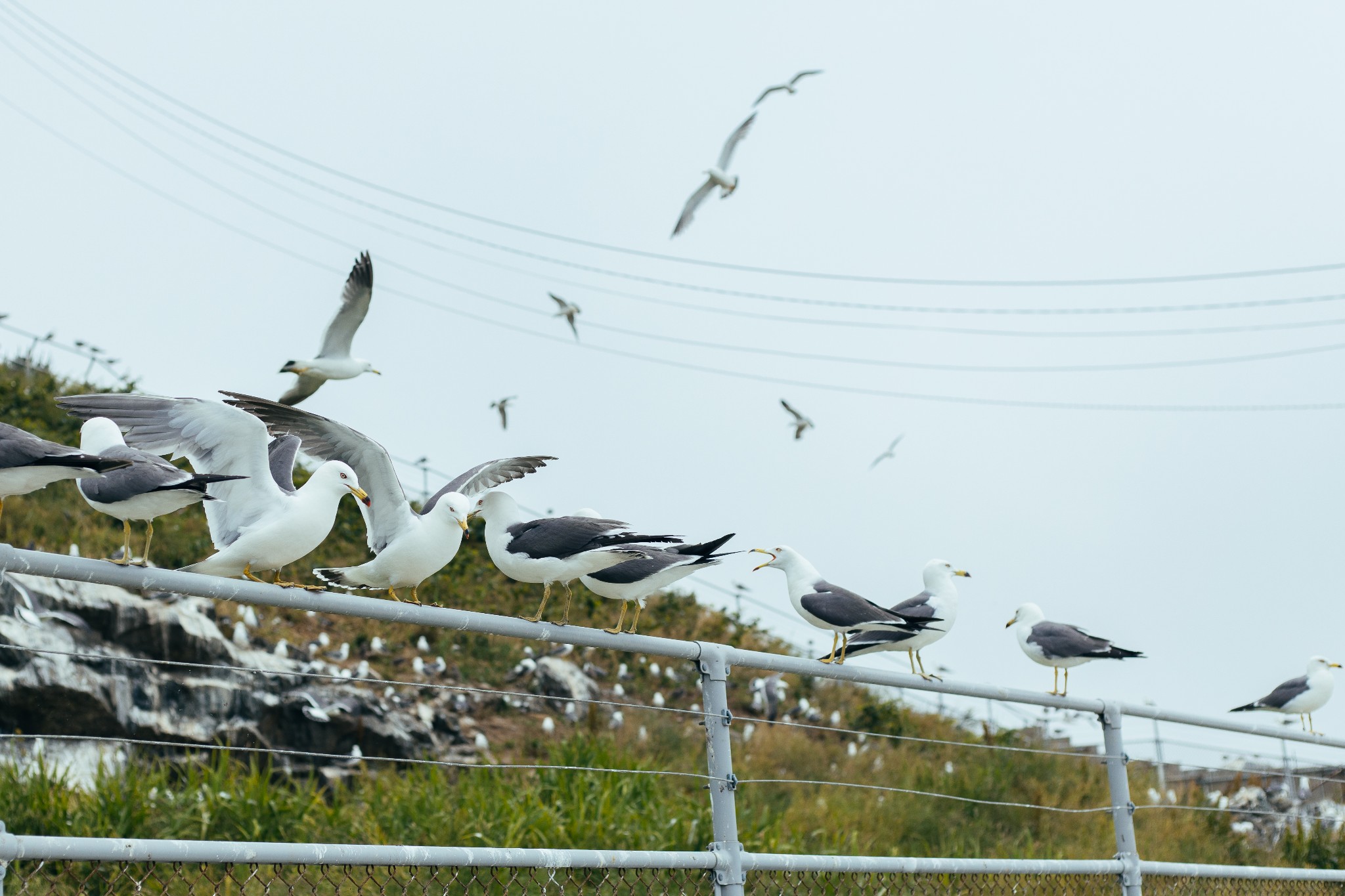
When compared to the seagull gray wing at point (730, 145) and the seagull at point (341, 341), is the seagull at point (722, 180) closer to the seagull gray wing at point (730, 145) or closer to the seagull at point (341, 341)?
the seagull gray wing at point (730, 145)

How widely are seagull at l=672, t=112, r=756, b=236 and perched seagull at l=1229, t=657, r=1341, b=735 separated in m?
9.46

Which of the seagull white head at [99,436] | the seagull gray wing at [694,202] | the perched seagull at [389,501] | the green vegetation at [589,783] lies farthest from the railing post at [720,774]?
the seagull gray wing at [694,202]

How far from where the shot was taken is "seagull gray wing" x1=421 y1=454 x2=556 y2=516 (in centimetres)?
495

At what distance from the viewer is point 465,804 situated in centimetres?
916

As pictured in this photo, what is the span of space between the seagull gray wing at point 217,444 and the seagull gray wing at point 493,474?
791 mm

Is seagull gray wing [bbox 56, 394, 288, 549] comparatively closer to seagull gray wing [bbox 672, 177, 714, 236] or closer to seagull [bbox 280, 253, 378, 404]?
seagull [bbox 280, 253, 378, 404]

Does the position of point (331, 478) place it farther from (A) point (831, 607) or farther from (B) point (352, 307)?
(B) point (352, 307)

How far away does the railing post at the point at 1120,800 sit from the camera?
4.79 m

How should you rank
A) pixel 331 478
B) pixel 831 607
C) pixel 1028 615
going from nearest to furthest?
1. pixel 331 478
2. pixel 831 607
3. pixel 1028 615

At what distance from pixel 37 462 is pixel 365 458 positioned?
1657 mm

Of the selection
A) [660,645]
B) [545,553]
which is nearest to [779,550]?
[545,553]

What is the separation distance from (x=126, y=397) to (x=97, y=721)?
26.8ft

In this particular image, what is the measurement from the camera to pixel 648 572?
183 inches

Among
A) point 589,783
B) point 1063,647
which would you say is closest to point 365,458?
point 1063,647
